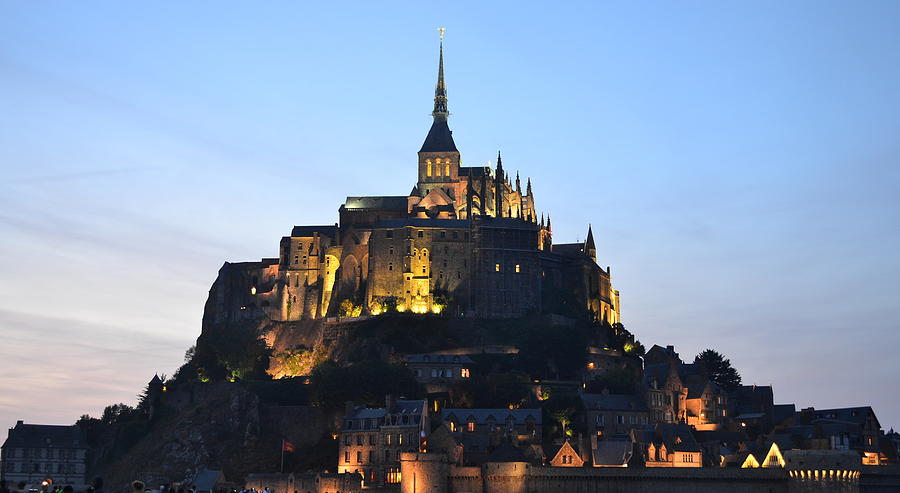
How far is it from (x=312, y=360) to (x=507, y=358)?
22.0m

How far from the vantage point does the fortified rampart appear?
8500cm

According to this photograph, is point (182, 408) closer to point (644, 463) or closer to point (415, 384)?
point (415, 384)

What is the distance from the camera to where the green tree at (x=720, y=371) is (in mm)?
122875

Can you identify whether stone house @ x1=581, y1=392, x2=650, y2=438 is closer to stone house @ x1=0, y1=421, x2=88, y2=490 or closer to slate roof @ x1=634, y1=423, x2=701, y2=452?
slate roof @ x1=634, y1=423, x2=701, y2=452

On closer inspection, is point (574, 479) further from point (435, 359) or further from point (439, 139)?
point (439, 139)

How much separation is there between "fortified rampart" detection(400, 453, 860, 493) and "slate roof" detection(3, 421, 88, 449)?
37725 mm

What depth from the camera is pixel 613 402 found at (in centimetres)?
10550

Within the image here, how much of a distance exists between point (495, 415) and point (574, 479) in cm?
A: 1210

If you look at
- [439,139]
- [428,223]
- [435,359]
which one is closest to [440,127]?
[439,139]

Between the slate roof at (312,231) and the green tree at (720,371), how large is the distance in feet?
141

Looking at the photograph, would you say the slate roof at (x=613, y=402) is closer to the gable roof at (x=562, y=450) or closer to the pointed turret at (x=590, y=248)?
the gable roof at (x=562, y=450)

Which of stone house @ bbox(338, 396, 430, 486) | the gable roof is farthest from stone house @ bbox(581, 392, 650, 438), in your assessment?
Answer: stone house @ bbox(338, 396, 430, 486)

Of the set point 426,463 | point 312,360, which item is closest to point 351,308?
point 312,360

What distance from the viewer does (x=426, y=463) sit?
87.2 meters
